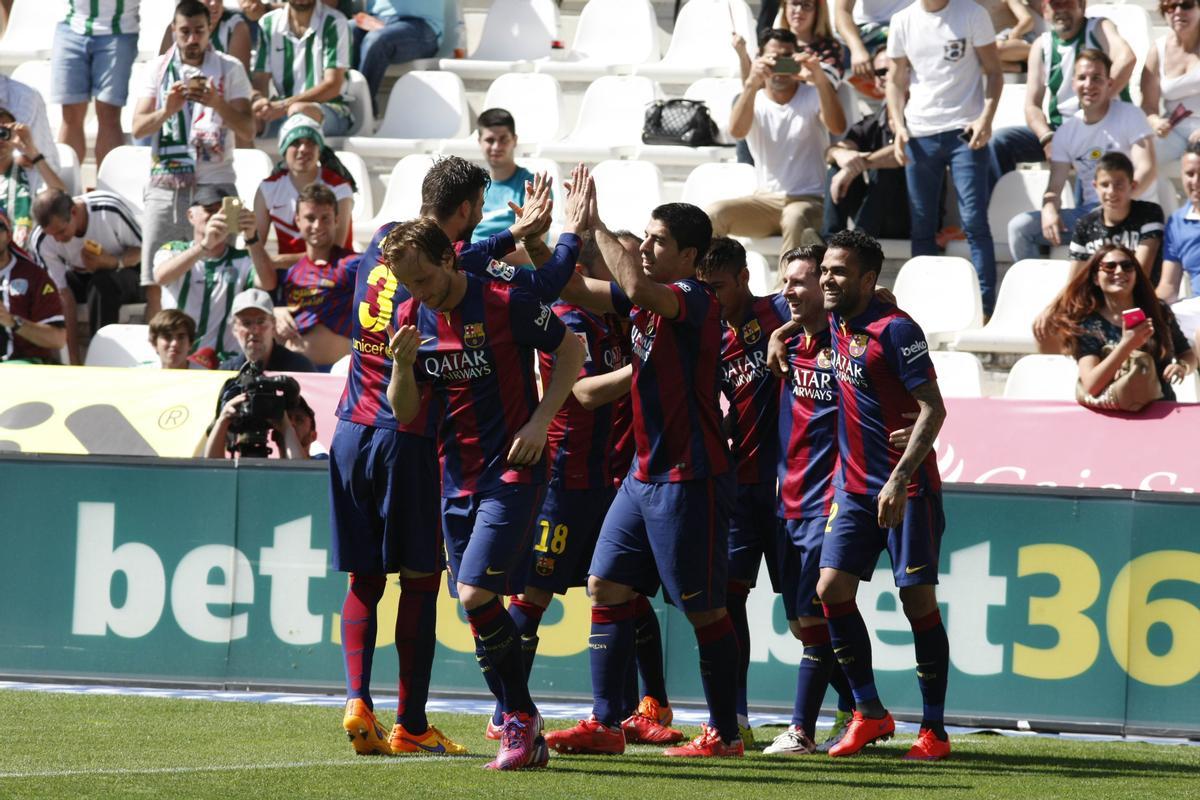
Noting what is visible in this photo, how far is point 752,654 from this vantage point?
9023 millimetres

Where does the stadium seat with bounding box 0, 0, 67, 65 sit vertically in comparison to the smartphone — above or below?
above

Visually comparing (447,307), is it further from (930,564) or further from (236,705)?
(236,705)

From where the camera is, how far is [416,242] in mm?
6242

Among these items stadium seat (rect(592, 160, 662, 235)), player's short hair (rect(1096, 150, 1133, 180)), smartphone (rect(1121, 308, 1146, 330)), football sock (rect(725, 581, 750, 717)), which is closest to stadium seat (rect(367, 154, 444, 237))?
stadium seat (rect(592, 160, 662, 235))

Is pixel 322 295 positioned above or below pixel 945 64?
below

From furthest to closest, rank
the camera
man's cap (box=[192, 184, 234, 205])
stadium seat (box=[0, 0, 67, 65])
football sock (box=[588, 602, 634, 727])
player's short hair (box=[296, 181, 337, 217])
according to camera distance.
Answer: stadium seat (box=[0, 0, 67, 65]), man's cap (box=[192, 184, 234, 205]), player's short hair (box=[296, 181, 337, 217]), the camera, football sock (box=[588, 602, 634, 727])

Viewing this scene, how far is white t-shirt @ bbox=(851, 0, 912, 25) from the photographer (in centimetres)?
1402

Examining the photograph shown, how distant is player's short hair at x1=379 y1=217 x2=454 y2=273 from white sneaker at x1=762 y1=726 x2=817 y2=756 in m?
2.54

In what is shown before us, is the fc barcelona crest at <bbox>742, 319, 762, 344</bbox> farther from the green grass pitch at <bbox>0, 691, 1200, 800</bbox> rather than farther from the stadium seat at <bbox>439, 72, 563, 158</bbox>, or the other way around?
the stadium seat at <bbox>439, 72, 563, 158</bbox>

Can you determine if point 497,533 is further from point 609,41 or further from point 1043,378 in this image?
point 609,41

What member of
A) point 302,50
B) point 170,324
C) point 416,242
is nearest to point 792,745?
point 416,242

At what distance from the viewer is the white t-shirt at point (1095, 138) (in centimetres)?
1212

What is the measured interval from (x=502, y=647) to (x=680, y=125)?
843cm

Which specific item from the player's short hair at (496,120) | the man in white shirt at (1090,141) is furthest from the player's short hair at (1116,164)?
the player's short hair at (496,120)
